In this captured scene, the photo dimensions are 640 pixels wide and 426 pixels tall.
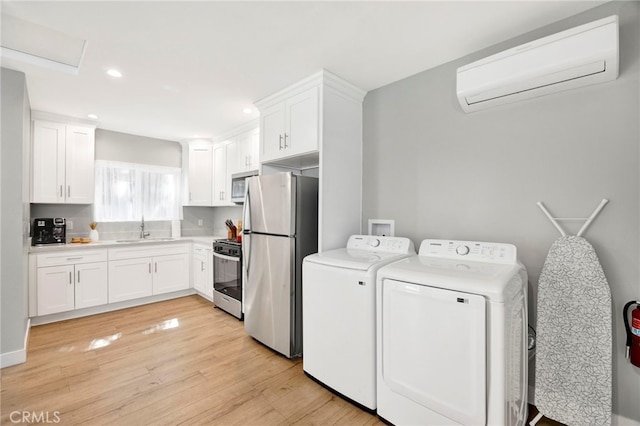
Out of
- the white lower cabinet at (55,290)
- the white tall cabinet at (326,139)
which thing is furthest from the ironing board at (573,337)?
the white lower cabinet at (55,290)

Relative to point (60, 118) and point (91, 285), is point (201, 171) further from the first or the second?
point (91, 285)

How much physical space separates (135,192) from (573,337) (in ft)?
17.5

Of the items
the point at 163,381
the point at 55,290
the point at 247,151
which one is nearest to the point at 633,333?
the point at 163,381

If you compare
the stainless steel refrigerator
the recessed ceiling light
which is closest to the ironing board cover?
the stainless steel refrigerator

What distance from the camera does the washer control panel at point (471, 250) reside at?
5.95 ft

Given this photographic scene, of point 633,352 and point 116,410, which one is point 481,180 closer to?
point 633,352

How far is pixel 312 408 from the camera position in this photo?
191 centimetres

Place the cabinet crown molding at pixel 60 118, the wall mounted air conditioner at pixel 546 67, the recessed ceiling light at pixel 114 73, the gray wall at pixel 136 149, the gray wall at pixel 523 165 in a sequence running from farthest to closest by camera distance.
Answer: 1. the gray wall at pixel 136 149
2. the cabinet crown molding at pixel 60 118
3. the recessed ceiling light at pixel 114 73
4. the gray wall at pixel 523 165
5. the wall mounted air conditioner at pixel 546 67

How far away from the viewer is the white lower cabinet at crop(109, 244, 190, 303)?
12.2 feet

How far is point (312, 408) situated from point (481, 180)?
204cm

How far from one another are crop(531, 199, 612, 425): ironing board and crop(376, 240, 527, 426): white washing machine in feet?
0.45

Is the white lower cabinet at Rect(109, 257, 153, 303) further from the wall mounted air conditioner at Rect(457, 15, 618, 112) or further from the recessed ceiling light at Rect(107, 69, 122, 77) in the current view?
the wall mounted air conditioner at Rect(457, 15, 618, 112)

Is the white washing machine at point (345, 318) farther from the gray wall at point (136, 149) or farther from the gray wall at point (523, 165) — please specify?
the gray wall at point (136, 149)

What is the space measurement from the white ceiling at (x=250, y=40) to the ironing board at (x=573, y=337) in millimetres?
1396
